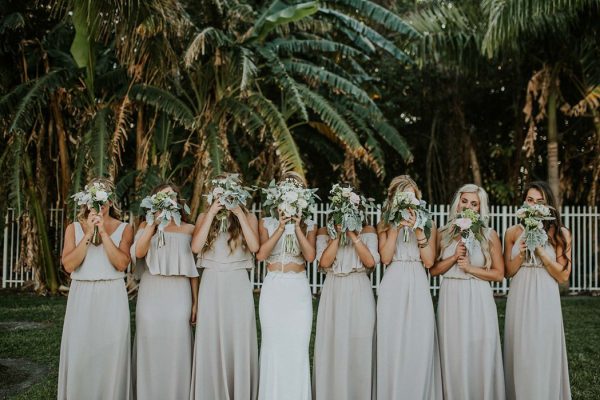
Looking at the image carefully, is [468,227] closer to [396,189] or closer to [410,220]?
[410,220]

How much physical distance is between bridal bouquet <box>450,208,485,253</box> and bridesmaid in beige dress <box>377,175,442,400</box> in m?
0.27

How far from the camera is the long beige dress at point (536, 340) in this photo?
17.4 ft

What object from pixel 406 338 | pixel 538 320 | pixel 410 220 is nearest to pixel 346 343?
pixel 406 338

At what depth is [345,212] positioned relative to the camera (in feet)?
17.0

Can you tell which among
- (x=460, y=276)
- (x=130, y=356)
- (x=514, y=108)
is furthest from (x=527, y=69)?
(x=130, y=356)

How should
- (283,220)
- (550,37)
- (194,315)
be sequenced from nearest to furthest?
(283,220) < (194,315) < (550,37)

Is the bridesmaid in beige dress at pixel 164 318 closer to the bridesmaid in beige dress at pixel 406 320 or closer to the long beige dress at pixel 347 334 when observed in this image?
the long beige dress at pixel 347 334

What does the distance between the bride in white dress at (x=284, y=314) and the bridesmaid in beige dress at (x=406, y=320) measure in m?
0.64

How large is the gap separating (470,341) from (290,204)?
1954 millimetres

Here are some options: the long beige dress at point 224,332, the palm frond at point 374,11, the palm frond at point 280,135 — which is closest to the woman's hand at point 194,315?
the long beige dress at point 224,332

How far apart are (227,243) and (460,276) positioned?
2051mm

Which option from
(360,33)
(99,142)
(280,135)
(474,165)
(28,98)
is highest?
(360,33)

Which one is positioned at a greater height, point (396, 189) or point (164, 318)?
point (396, 189)

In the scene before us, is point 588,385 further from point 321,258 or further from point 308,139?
point 308,139
